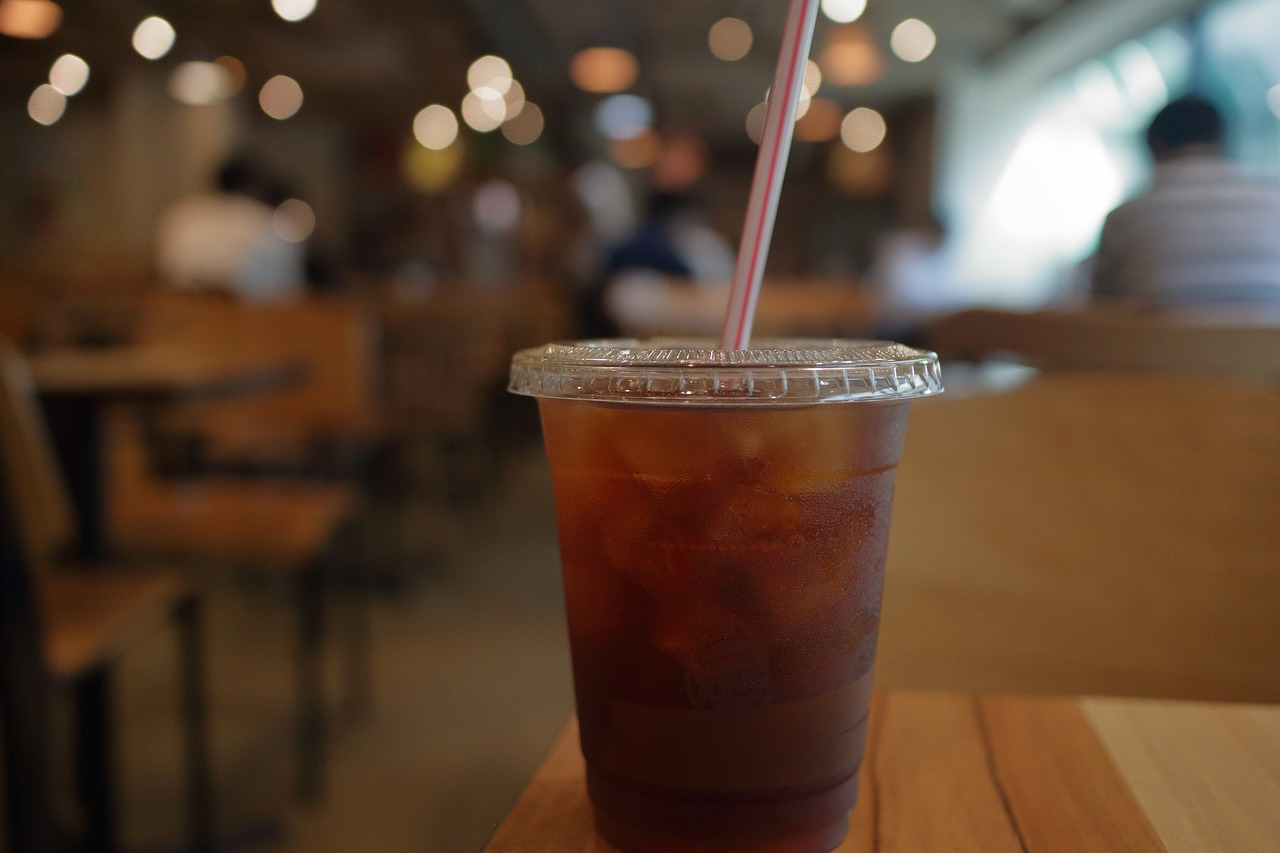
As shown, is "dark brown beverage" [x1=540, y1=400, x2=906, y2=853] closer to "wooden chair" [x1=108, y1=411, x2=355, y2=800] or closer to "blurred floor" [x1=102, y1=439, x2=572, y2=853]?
"blurred floor" [x1=102, y1=439, x2=572, y2=853]

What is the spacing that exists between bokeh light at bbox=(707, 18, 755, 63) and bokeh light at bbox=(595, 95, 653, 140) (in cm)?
310

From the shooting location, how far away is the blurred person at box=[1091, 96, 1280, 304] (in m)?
2.59

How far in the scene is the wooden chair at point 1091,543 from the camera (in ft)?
3.13

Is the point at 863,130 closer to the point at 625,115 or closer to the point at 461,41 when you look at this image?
the point at 625,115

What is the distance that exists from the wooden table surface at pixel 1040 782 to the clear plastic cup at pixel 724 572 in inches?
1.5

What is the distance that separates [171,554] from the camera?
2.50m

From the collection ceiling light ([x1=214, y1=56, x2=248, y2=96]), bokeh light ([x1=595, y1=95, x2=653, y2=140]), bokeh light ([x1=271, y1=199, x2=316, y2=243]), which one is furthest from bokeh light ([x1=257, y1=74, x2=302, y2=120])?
bokeh light ([x1=595, y1=95, x2=653, y2=140])

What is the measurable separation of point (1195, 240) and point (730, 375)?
2.63 m

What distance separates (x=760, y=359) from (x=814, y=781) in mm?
187

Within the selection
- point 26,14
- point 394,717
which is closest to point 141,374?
point 394,717

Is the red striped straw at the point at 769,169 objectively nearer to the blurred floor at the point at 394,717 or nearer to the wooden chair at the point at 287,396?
the blurred floor at the point at 394,717

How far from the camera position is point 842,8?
7.04 metres

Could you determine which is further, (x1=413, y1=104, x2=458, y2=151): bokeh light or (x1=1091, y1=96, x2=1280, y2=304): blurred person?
(x1=413, y1=104, x2=458, y2=151): bokeh light

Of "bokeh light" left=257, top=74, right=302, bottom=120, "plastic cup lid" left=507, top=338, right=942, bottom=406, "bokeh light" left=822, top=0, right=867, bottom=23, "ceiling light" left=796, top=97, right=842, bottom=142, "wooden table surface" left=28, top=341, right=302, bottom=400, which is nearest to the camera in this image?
"plastic cup lid" left=507, top=338, right=942, bottom=406
